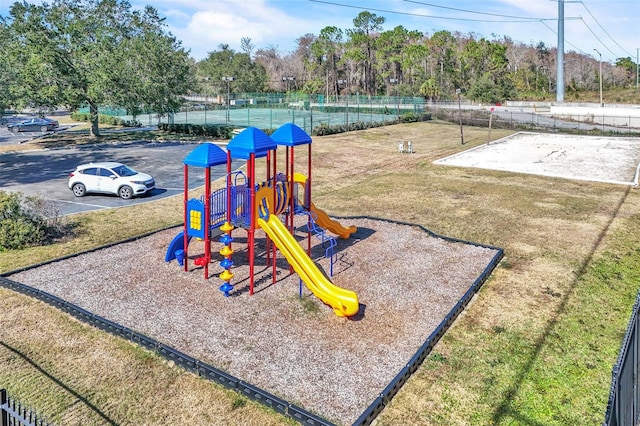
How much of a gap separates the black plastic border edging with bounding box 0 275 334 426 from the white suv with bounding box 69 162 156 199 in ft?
31.9

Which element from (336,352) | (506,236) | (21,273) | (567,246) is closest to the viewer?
(336,352)

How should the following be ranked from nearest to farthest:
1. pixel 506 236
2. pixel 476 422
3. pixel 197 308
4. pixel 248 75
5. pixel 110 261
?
1. pixel 476 422
2. pixel 197 308
3. pixel 110 261
4. pixel 506 236
5. pixel 248 75

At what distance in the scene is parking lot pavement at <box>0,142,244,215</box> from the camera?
20.5m

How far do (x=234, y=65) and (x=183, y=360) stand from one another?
9033 centimetres

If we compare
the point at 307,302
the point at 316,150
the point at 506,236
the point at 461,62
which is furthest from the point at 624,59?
the point at 307,302

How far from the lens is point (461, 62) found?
Answer: 299 feet

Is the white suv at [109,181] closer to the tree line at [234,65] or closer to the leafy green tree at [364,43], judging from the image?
the tree line at [234,65]

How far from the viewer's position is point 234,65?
92438 millimetres

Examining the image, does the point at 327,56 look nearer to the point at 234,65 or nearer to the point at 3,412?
the point at 234,65

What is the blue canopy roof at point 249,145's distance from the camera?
11.3 m

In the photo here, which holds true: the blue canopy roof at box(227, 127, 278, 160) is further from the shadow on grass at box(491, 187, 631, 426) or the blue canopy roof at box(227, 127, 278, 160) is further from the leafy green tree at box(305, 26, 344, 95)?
the leafy green tree at box(305, 26, 344, 95)

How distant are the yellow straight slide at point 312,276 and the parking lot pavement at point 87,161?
35.4ft

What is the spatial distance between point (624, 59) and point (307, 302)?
120 metres

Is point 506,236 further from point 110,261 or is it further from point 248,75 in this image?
point 248,75
